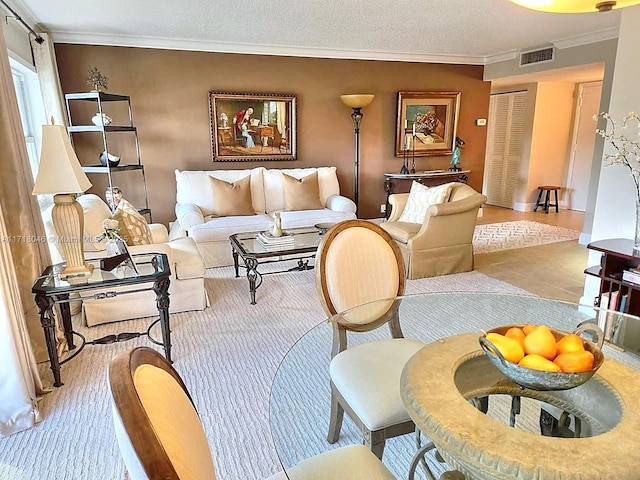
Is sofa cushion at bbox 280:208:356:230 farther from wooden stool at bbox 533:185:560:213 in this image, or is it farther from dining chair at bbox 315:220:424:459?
wooden stool at bbox 533:185:560:213

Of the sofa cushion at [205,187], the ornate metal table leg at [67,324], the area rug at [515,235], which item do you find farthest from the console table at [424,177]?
the ornate metal table leg at [67,324]

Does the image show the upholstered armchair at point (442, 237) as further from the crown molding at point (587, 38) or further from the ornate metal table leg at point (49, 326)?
the ornate metal table leg at point (49, 326)

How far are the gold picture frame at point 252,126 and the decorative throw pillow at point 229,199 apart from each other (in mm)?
689

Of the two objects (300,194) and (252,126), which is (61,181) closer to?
(300,194)

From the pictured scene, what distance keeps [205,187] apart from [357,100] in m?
2.21

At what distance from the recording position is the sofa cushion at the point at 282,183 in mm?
5125

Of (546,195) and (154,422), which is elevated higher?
(154,422)

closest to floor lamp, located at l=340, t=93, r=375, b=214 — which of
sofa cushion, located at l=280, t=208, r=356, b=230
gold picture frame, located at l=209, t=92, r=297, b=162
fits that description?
gold picture frame, located at l=209, t=92, r=297, b=162

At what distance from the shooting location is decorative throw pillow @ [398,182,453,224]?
4.22 meters

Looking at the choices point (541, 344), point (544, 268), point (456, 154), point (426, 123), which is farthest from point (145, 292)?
point (456, 154)

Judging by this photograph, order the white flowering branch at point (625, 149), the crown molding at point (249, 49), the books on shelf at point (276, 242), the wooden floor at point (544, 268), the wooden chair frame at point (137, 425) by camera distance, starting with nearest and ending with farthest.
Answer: the wooden chair frame at point (137, 425), the white flowering branch at point (625, 149), the books on shelf at point (276, 242), the wooden floor at point (544, 268), the crown molding at point (249, 49)

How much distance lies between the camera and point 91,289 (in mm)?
2312

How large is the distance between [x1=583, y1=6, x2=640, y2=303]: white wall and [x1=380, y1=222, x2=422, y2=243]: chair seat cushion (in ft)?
4.85

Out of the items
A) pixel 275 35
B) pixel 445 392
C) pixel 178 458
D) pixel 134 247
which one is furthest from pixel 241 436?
pixel 275 35
